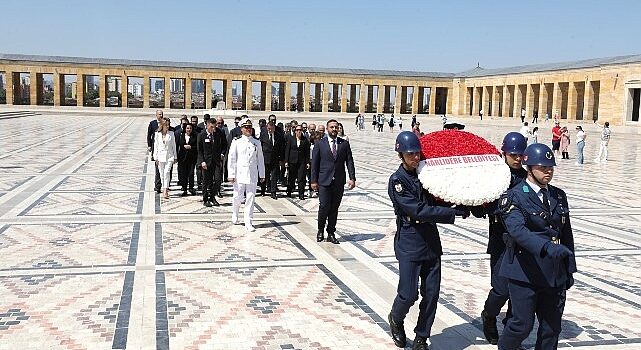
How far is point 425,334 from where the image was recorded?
438 cm

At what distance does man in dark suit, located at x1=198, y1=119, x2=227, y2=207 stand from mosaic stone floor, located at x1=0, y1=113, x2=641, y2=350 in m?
0.31

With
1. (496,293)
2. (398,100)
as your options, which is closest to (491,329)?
(496,293)

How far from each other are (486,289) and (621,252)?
2.74 meters

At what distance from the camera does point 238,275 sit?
6.38m

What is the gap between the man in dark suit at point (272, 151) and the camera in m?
11.8

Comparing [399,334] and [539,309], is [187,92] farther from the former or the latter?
[539,309]

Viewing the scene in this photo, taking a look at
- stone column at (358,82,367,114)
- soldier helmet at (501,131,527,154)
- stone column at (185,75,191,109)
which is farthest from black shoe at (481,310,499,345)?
stone column at (358,82,367,114)

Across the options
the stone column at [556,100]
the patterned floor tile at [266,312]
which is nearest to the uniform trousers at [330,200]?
the patterned floor tile at [266,312]

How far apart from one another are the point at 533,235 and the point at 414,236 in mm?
922

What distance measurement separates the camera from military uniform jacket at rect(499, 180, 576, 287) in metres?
3.61

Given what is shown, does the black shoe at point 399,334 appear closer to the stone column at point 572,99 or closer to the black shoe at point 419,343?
the black shoe at point 419,343

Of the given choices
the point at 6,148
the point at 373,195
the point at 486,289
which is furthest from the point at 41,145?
the point at 486,289

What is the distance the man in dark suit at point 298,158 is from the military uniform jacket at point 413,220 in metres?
7.51

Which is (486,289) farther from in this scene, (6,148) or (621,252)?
(6,148)
